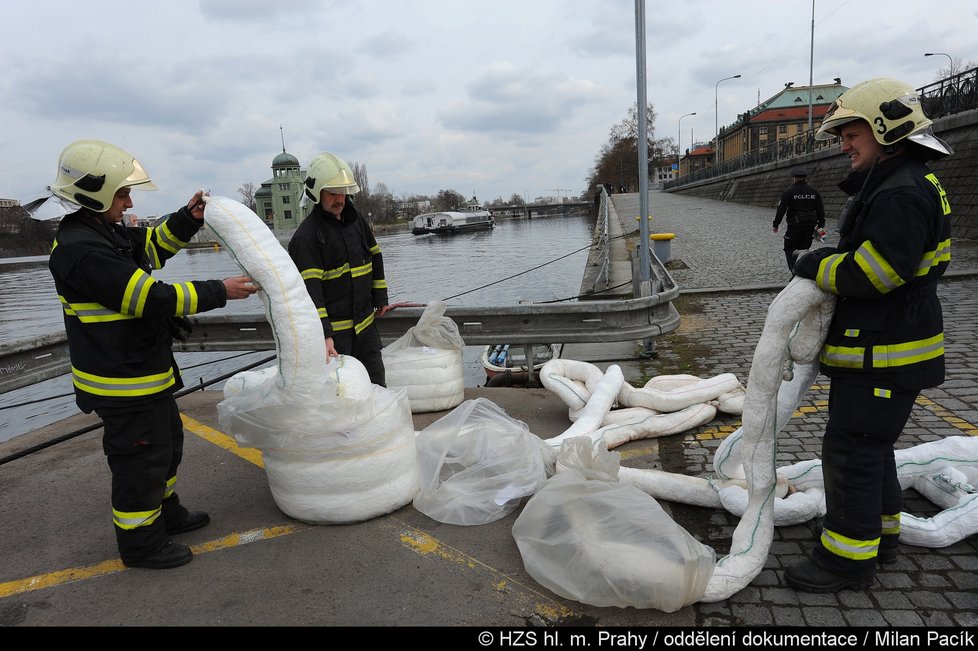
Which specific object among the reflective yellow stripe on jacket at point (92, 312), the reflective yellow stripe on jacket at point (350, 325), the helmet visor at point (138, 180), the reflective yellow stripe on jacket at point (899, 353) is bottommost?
the reflective yellow stripe on jacket at point (350, 325)

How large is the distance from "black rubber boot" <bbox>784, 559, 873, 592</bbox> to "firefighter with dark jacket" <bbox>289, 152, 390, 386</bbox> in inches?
105

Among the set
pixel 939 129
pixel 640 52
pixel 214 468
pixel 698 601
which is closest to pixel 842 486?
pixel 698 601

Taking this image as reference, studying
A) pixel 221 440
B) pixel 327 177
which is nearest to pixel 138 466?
pixel 221 440

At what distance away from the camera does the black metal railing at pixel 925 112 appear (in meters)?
16.5

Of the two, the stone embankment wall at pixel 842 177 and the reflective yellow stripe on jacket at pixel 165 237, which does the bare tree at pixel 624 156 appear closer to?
the stone embankment wall at pixel 842 177

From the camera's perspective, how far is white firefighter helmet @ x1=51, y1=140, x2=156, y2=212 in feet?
8.81

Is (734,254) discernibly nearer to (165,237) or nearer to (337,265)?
(337,265)

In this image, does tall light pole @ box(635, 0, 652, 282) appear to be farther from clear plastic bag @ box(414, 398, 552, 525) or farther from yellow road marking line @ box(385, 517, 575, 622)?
yellow road marking line @ box(385, 517, 575, 622)

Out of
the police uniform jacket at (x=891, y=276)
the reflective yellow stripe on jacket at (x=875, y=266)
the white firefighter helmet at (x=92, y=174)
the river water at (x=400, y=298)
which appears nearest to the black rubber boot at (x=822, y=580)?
the police uniform jacket at (x=891, y=276)

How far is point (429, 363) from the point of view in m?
4.85

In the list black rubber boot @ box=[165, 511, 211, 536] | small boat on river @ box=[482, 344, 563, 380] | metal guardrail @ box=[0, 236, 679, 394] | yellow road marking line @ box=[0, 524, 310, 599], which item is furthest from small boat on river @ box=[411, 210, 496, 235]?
yellow road marking line @ box=[0, 524, 310, 599]

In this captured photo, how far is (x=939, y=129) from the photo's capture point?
17.0 m

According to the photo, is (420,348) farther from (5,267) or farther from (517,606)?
(5,267)

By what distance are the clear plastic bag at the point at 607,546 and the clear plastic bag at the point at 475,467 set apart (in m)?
0.48
